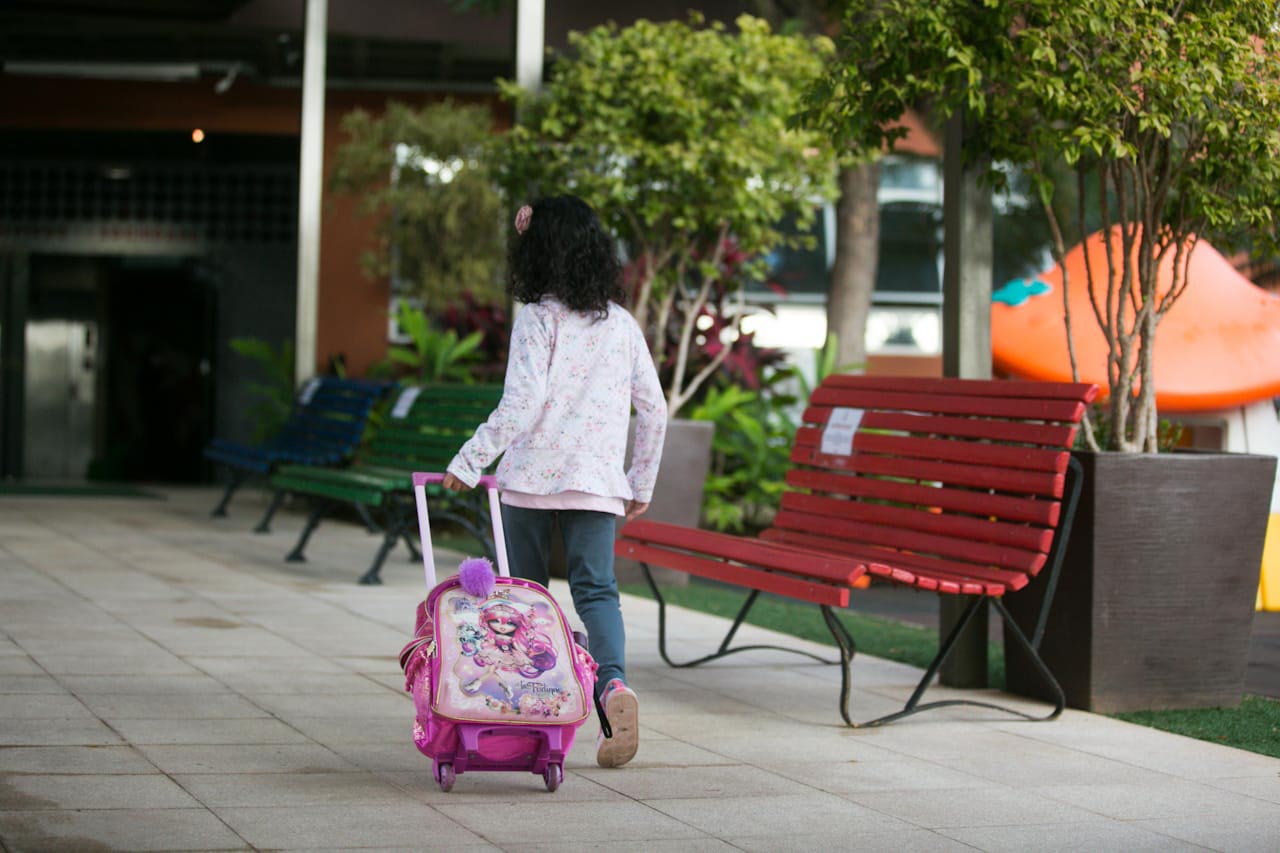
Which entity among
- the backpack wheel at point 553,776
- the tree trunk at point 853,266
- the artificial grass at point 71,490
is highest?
the tree trunk at point 853,266

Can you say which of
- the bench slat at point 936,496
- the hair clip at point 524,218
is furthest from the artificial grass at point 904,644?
the hair clip at point 524,218

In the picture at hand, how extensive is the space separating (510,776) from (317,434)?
6910 mm

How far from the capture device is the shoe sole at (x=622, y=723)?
4602mm

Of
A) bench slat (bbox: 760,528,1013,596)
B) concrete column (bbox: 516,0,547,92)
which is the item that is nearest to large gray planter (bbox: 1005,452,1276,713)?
bench slat (bbox: 760,528,1013,596)

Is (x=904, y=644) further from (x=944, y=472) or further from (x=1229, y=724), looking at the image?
(x=1229, y=724)

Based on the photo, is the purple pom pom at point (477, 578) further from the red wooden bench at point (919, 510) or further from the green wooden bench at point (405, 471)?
the green wooden bench at point (405, 471)

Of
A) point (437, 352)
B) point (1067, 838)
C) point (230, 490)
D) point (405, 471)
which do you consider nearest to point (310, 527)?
point (405, 471)

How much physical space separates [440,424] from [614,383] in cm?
463

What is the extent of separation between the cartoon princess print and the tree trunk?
919 centimetres

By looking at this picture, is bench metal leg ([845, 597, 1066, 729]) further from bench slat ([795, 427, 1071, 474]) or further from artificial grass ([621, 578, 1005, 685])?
artificial grass ([621, 578, 1005, 685])

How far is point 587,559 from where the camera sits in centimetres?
484

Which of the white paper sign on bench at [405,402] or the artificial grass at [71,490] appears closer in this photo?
the white paper sign on bench at [405,402]

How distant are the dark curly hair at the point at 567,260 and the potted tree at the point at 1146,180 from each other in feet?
5.10

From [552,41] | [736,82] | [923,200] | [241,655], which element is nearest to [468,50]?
[552,41]
